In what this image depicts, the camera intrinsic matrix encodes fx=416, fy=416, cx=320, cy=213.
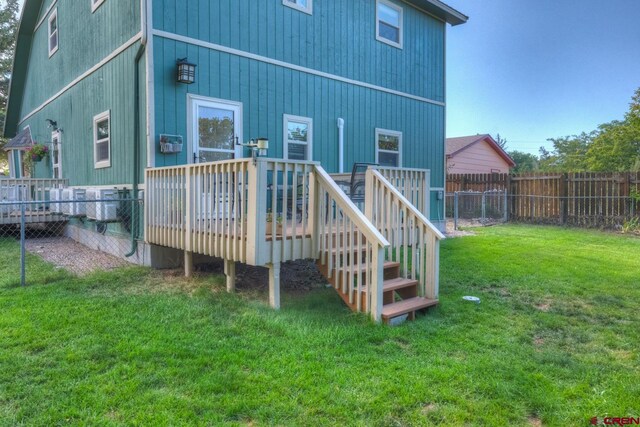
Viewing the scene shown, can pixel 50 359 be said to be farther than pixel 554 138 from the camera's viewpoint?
No

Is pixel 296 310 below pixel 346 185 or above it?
below

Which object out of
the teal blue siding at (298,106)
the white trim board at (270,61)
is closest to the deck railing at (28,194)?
the teal blue siding at (298,106)

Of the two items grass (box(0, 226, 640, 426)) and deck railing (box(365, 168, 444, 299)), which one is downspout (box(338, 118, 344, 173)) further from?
grass (box(0, 226, 640, 426))

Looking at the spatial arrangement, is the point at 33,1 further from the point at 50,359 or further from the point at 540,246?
the point at 540,246

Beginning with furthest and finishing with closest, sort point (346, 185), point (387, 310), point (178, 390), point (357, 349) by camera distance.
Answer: point (346, 185) → point (387, 310) → point (357, 349) → point (178, 390)

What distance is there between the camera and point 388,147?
29.3 ft

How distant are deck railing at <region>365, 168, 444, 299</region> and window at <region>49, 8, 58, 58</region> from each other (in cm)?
894

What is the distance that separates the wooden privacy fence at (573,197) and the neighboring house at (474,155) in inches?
221

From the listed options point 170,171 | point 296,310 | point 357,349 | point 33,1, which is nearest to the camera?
point 357,349

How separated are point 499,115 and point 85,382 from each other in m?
37.5

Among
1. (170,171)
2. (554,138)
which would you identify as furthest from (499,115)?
(170,171)

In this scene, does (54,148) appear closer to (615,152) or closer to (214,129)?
(214,129)

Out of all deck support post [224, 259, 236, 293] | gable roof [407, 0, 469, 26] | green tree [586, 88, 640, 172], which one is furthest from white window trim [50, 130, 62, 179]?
green tree [586, 88, 640, 172]

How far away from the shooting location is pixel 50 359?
8.97 ft
